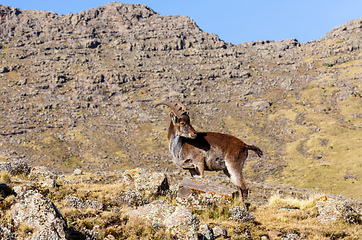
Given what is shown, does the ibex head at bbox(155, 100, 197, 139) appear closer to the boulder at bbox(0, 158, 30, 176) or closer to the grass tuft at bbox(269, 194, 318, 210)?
the grass tuft at bbox(269, 194, 318, 210)

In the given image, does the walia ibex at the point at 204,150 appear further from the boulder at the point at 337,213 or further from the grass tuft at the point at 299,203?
the boulder at the point at 337,213

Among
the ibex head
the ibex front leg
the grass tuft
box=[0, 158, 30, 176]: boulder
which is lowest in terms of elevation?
the grass tuft

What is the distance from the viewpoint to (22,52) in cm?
14225

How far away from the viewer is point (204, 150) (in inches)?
498

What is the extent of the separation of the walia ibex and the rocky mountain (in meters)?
46.0

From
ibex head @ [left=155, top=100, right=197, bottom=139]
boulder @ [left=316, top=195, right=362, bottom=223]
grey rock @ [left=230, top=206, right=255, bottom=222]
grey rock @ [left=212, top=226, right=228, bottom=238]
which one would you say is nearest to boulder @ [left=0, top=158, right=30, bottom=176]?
ibex head @ [left=155, top=100, right=197, bottom=139]

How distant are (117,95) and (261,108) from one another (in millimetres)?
59653

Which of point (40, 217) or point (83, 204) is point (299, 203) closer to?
point (83, 204)

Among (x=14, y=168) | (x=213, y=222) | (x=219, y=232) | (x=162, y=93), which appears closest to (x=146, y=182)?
(x=213, y=222)

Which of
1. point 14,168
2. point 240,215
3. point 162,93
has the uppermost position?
point 162,93

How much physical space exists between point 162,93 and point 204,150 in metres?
105

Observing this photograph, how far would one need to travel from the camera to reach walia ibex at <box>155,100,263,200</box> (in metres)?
12.5

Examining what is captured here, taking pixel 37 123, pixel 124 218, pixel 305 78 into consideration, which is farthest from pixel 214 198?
pixel 305 78

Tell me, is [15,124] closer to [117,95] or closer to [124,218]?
[117,95]
